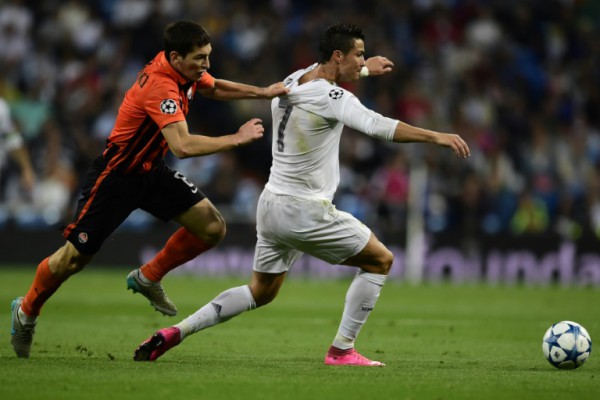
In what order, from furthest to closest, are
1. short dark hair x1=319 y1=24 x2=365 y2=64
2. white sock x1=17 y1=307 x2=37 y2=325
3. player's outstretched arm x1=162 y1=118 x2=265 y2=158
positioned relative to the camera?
1. white sock x1=17 y1=307 x2=37 y2=325
2. short dark hair x1=319 y1=24 x2=365 y2=64
3. player's outstretched arm x1=162 y1=118 x2=265 y2=158

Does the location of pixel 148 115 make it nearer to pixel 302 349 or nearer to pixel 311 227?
pixel 311 227

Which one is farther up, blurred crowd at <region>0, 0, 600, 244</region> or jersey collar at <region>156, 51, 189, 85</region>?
blurred crowd at <region>0, 0, 600, 244</region>

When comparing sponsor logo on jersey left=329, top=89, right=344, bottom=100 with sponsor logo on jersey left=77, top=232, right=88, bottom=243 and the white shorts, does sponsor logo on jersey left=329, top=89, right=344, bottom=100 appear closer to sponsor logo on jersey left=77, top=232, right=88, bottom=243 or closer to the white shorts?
the white shorts

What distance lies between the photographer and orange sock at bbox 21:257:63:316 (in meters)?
8.24

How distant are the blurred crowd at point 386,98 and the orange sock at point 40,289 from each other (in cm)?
1160

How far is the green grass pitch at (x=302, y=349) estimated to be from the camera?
6.73 m

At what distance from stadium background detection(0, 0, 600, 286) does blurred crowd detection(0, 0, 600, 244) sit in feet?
0.11

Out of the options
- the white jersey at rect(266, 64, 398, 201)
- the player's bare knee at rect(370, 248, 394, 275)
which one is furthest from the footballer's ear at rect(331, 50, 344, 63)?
the player's bare knee at rect(370, 248, 394, 275)

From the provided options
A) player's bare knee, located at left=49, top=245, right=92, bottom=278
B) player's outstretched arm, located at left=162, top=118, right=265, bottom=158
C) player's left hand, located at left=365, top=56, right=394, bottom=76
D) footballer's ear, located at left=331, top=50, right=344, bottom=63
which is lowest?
player's bare knee, located at left=49, top=245, right=92, bottom=278

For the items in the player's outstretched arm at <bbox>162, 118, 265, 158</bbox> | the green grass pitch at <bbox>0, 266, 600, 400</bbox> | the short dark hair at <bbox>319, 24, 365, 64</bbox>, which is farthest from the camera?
the short dark hair at <bbox>319, 24, 365, 64</bbox>

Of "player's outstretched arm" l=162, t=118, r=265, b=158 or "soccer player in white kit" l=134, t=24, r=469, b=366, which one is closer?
"player's outstretched arm" l=162, t=118, r=265, b=158

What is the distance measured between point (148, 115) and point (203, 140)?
0.69 m

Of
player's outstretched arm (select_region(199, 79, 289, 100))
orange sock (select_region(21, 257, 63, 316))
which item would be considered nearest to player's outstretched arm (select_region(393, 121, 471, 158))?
player's outstretched arm (select_region(199, 79, 289, 100))

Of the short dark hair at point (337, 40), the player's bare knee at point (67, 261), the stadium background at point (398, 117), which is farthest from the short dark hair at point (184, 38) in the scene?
the stadium background at point (398, 117)
